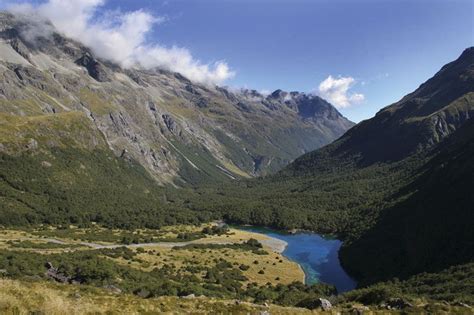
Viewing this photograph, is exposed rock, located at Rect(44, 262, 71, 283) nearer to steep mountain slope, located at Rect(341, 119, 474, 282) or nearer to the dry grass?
the dry grass

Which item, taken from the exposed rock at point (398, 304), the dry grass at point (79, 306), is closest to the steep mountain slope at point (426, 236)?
the exposed rock at point (398, 304)

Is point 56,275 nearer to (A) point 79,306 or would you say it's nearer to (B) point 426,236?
(A) point 79,306

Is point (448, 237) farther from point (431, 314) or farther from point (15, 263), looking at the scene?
point (15, 263)

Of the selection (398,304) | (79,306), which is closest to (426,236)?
(398,304)

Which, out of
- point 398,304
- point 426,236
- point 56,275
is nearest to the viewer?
point 398,304

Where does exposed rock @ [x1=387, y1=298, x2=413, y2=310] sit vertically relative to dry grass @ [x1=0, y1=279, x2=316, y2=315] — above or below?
below

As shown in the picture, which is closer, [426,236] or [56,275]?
[56,275]

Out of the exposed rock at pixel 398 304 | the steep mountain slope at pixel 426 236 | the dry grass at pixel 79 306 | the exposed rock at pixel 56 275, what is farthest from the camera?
the steep mountain slope at pixel 426 236

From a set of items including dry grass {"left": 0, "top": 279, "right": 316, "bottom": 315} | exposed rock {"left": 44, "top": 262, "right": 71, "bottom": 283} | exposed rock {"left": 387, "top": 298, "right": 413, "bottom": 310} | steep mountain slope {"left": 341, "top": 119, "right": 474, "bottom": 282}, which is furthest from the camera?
steep mountain slope {"left": 341, "top": 119, "right": 474, "bottom": 282}

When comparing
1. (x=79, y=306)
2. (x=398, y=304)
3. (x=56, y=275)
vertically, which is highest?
(x=79, y=306)

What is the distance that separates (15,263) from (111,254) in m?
47.3

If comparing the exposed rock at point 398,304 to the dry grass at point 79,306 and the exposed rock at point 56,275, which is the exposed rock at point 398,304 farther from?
the exposed rock at point 56,275

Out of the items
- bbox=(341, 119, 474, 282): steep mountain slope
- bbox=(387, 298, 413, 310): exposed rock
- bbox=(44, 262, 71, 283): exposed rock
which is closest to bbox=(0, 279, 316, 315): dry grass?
bbox=(387, 298, 413, 310): exposed rock

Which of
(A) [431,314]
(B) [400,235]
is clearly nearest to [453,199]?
(B) [400,235]
